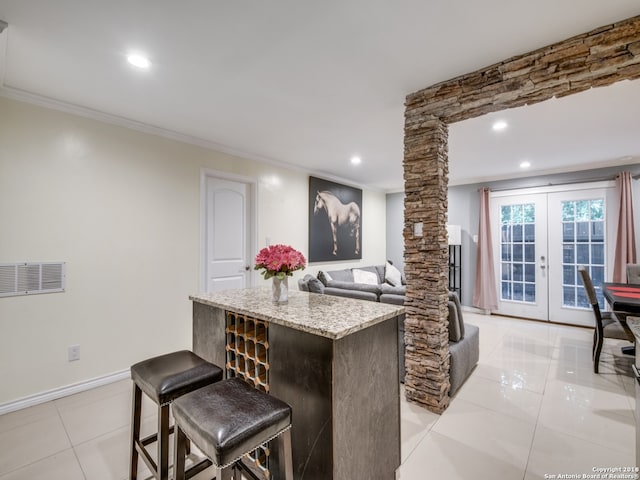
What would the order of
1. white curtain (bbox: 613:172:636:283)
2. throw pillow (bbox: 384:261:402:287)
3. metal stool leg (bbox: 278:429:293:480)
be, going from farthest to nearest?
throw pillow (bbox: 384:261:402:287)
white curtain (bbox: 613:172:636:283)
metal stool leg (bbox: 278:429:293:480)

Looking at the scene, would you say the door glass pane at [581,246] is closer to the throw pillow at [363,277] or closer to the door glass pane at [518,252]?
the door glass pane at [518,252]

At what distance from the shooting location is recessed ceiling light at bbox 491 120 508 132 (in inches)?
116

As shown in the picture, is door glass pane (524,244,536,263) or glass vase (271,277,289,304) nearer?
glass vase (271,277,289,304)

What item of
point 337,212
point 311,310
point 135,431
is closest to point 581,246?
point 337,212

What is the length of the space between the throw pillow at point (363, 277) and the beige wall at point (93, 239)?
2665mm

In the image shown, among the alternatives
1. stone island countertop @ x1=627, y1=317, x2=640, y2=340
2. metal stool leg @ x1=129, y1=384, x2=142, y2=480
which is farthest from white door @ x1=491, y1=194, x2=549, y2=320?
metal stool leg @ x1=129, y1=384, x2=142, y2=480

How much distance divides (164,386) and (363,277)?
4113mm

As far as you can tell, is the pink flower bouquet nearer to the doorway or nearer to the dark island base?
the dark island base

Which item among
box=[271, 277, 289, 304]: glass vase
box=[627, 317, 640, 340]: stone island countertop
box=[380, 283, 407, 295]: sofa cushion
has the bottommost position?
box=[380, 283, 407, 295]: sofa cushion

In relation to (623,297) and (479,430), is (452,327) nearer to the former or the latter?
(479,430)

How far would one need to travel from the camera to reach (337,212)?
17.9 ft

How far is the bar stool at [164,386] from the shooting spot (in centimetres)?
139

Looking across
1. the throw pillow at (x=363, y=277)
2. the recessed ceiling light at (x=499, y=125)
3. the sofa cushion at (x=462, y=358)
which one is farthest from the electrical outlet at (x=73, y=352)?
the recessed ceiling light at (x=499, y=125)

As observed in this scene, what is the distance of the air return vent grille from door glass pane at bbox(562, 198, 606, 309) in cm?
644
